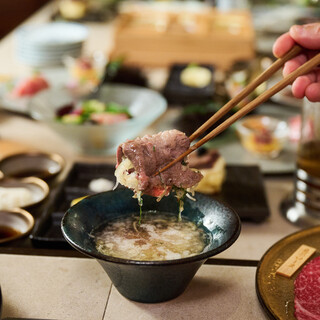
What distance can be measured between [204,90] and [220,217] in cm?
175

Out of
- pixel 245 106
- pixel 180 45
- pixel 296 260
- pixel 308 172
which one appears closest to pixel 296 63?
pixel 308 172

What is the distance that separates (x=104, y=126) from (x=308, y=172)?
0.88 metres

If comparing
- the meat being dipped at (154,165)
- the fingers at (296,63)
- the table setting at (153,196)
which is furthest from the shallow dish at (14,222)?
the fingers at (296,63)

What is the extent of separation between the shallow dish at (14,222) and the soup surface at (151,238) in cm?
39

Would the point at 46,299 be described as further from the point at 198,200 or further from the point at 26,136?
the point at 26,136

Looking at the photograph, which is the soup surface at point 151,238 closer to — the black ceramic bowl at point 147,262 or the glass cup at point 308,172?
the black ceramic bowl at point 147,262

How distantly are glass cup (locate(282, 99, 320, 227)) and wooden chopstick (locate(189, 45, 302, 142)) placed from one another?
41 cm

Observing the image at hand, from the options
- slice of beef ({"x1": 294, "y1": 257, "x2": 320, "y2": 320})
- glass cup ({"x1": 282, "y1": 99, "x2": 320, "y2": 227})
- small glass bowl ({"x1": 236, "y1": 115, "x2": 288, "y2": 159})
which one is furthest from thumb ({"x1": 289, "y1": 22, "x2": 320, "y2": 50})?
small glass bowl ({"x1": 236, "y1": 115, "x2": 288, "y2": 159})

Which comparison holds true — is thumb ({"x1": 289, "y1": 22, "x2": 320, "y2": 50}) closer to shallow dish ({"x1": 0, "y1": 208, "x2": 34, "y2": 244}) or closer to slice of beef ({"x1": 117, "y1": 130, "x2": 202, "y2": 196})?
slice of beef ({"x1": 117, "y1": 130, "x2": 202, "y2": 196})

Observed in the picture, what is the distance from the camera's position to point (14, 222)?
6.29 ft

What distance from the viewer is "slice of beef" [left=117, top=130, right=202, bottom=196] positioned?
1515mm

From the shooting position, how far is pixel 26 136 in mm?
2816

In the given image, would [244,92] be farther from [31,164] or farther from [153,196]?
[31,164]

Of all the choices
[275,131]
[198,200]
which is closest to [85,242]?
[198,200]
